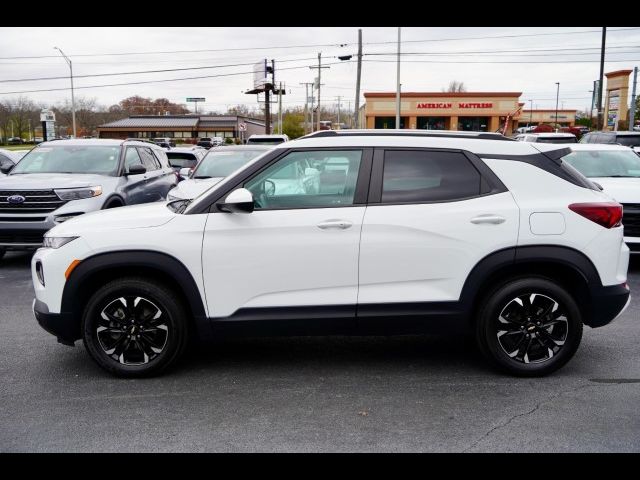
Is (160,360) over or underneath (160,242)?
underneath

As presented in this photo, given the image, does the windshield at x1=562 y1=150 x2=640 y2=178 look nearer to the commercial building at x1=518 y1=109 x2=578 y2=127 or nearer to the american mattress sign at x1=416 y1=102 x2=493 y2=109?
the american mattress sign at x1=416 y1=102 x2=493 y2=109

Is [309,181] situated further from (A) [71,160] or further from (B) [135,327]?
(A) [71,160]

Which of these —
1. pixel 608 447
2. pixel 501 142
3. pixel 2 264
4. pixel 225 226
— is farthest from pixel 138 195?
pixel 608 447

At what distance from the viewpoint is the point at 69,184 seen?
9.03 metres

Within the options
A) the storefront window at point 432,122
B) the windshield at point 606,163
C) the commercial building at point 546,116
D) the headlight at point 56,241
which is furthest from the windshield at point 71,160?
the commercial building at point 546,116

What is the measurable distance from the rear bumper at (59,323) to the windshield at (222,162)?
6.71 meters

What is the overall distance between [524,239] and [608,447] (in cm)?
154

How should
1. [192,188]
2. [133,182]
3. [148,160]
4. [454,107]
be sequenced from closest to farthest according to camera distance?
[192,188] < [133,182] < [148,160] < [454,107]

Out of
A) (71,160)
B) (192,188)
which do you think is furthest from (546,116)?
(71,160)

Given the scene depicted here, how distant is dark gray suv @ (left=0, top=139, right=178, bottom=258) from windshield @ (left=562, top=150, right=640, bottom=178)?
7.28 metres

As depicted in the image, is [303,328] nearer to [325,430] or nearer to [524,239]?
[325,430]

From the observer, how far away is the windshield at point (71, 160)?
9984 millimetres

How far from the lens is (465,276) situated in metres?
4.48

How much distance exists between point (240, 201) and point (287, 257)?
→ 531 mm
